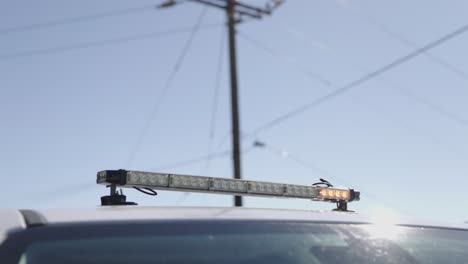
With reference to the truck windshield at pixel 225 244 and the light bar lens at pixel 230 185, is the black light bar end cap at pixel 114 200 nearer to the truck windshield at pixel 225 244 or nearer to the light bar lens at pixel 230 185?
the light bar lens at pixel 230 185

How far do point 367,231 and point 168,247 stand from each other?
2.49 feet

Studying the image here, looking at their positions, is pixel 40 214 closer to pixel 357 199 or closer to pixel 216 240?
pixel 216 240

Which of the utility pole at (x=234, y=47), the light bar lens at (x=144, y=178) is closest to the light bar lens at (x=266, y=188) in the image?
the light bar lens at (x=144, y=178)

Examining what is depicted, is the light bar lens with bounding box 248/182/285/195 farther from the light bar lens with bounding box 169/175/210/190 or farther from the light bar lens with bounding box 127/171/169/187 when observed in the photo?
Answer: the light bar lens with bounding box 127/171/169/187

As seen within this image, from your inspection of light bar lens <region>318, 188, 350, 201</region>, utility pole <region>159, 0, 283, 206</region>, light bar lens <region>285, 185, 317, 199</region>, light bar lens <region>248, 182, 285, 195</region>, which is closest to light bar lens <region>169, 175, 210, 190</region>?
light bar lens <region>248, 182, 285, 195</region>

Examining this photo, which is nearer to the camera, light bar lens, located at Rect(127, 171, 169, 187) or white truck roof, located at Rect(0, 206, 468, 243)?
white truck roof, located at Rect(0, 206, 468, 243)

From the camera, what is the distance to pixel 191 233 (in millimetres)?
2025

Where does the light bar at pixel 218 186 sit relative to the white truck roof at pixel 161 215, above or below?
above

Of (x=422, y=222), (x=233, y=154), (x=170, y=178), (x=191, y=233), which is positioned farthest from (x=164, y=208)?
(x=233, y=154)

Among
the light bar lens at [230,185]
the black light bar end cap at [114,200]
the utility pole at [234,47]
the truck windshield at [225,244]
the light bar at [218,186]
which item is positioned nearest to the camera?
the truck windshield at [225,244]

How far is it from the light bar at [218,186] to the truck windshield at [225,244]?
938 millimetres

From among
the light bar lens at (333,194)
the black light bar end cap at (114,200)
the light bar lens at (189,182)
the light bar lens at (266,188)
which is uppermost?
the light bar lens at (189,182)

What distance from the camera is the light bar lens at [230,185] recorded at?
10.4 ft

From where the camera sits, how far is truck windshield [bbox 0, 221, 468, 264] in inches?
72.6
